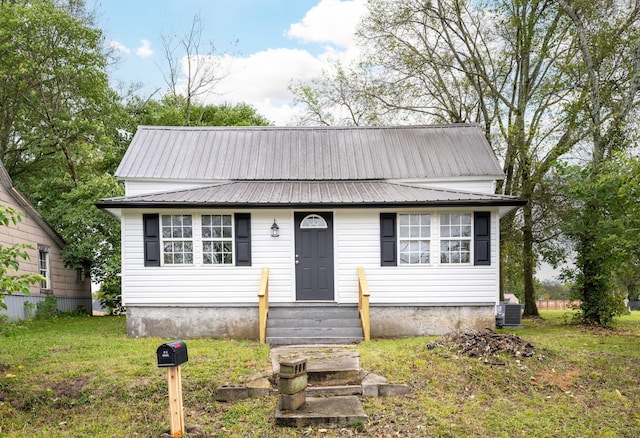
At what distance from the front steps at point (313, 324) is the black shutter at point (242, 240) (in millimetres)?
1205

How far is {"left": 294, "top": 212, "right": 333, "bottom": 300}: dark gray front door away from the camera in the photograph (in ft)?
37.0

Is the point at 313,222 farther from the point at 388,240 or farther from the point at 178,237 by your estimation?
the point at 178,237

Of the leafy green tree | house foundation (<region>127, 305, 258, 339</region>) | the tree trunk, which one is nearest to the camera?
the leafy green tree

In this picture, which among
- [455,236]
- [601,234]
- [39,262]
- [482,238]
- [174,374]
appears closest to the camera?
[174,374]

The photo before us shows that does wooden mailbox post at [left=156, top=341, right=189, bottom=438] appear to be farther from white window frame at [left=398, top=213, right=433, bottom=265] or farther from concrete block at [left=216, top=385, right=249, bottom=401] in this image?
white window frame at [left=398, top=213, right=433, bottom=265]

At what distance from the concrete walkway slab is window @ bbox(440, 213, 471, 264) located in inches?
228

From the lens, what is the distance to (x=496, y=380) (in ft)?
22.7

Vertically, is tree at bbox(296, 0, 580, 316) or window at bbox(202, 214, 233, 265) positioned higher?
tree at bbox(296, 0, 580, 316)

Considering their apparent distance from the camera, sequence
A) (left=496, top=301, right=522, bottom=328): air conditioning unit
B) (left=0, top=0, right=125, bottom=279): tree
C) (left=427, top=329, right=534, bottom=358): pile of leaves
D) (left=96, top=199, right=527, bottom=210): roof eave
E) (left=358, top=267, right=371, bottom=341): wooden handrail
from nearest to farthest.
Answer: (left=427, top=329, right=534, bottom=358): pile of leaves < (left=358, top=267, right=371, bottom=341): wooden handrail < (left=96, top=199, right=527, bottom=210): roof eave < (left=496, top=301, right=522, bottom=328): air conditioning unit < (left=0, top=0, right=125, bottom=279): tree

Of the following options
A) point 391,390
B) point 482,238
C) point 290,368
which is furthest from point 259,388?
point 482,238

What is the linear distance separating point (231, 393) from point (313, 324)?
4.24 meters

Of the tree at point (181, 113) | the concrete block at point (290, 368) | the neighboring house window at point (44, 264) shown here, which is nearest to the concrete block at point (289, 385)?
the concrete block at point (290, 368)

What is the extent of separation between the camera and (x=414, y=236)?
11.2 m

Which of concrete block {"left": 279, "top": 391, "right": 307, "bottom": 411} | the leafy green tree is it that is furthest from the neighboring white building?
the leafy green tree
